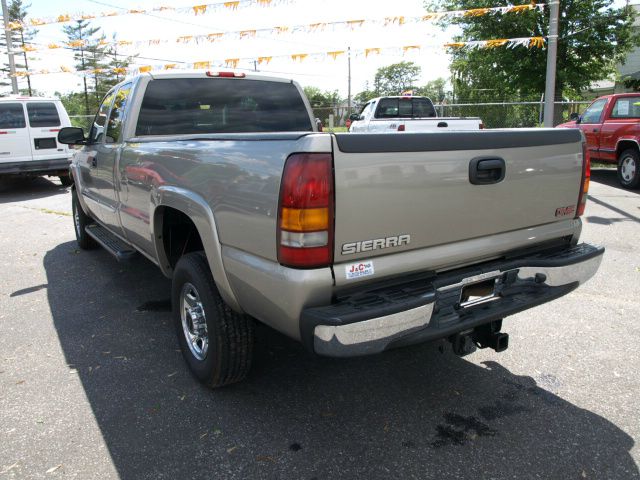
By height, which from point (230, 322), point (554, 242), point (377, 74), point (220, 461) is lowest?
point (220, 461)

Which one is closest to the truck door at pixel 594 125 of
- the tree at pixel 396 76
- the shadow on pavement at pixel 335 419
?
the shadow on pavement at pixel 335 419

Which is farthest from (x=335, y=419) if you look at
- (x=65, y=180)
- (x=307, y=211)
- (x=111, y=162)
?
(x=65, y=180)

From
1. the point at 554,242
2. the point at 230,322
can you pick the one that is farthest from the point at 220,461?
the point at 554,242

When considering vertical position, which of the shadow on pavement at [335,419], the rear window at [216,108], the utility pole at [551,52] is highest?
the utility pole at [551,52]

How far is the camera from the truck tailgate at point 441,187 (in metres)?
2.26

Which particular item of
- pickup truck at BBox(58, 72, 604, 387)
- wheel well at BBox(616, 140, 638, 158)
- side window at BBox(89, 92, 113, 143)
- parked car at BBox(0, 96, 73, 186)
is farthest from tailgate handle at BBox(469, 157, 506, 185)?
parked car at BBox(0, 96, 73, 186)

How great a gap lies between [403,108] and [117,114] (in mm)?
11101

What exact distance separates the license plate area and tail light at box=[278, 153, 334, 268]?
0.85 meters

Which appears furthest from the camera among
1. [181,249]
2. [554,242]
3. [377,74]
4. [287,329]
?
[377,74]

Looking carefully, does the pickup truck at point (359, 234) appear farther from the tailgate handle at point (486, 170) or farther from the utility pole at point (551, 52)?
the utility pole at point (551, 52)

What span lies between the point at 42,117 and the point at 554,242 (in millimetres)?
12057

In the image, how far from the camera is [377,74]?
110 meters

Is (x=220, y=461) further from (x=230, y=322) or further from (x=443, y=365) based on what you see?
(x=443, y=365)

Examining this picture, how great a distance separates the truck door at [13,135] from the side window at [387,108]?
347 inches
